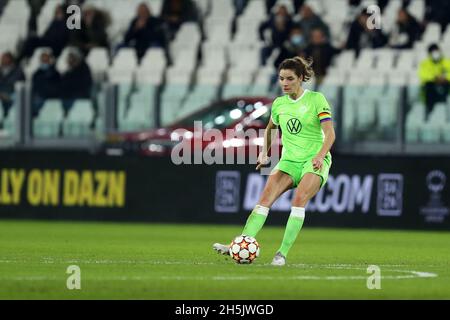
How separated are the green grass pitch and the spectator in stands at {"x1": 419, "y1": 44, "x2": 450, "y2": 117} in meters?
2.12

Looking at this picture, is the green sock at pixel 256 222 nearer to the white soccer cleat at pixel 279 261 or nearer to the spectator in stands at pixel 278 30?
the white soccer cleat at pixel 279 261

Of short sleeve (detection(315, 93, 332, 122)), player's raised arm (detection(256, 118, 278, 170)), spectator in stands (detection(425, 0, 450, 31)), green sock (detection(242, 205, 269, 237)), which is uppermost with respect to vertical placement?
spectator in stands (detection(425, 0, 450, 31))

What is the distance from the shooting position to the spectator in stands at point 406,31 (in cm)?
2266

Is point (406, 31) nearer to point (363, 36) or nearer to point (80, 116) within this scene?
point (363, 36)

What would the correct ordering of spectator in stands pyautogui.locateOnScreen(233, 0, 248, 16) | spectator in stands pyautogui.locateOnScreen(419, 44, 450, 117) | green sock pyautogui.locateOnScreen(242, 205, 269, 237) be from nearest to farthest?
green sock pyautogui.locateOnScreen(242, 205, 269, 237)
spectator in stands pyautogui.locateOnScreen(419, 44, 450, 117)
spectator in stands pyautogui.locateOnScreen(233, 0, 248, 16)

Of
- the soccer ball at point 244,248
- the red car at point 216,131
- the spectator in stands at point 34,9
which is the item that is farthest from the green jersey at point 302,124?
the spectator in stands at point 34,9

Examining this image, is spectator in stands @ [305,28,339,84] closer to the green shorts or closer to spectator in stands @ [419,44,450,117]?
spectator in stands @ [419,44,450,117]

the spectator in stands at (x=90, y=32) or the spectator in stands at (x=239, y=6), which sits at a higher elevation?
the spectator in stands at (x=239, y=6)

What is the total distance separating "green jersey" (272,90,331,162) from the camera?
39.1 ft

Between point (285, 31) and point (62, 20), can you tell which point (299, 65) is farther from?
point (62, 20)

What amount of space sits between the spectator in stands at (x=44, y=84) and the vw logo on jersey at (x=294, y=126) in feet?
30.2

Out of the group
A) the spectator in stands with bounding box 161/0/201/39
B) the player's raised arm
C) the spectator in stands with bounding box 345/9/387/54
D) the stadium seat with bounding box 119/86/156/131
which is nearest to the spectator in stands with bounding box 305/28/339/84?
the spectator in stands with bounding box 345/9/387/54

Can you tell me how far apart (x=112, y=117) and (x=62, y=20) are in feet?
13.5
